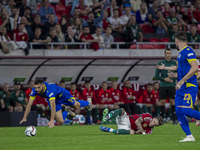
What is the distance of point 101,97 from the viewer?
1573 cm

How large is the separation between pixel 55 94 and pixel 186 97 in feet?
14.6

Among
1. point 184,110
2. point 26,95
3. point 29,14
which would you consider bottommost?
point 26,95

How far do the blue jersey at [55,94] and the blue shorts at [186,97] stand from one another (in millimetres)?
3458

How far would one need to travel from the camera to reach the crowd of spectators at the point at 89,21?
50.4 feet

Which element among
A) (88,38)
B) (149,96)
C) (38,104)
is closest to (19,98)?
(38,104)

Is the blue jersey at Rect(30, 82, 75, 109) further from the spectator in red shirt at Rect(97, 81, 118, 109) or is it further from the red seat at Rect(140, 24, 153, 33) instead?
the red seat at Rect(140, 24, 153, 33)

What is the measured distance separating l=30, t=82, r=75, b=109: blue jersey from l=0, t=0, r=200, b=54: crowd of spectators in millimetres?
4802

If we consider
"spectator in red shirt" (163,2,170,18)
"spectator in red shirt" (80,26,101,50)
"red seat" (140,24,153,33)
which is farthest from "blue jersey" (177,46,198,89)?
"spectator in red shirt" (163,2,170,18)

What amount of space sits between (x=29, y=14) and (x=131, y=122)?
361 inches

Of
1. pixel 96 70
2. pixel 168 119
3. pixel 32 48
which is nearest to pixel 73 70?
pixel 96 70

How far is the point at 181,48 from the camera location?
6.66 metres

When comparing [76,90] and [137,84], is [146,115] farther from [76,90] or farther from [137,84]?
[137,84]

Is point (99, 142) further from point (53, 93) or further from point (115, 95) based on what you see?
point (115, 95)

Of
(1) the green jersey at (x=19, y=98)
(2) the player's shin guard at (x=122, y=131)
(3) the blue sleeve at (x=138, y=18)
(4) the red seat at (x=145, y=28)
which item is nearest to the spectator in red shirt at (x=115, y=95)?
(1) the green jersey at (x=19, y=98)
